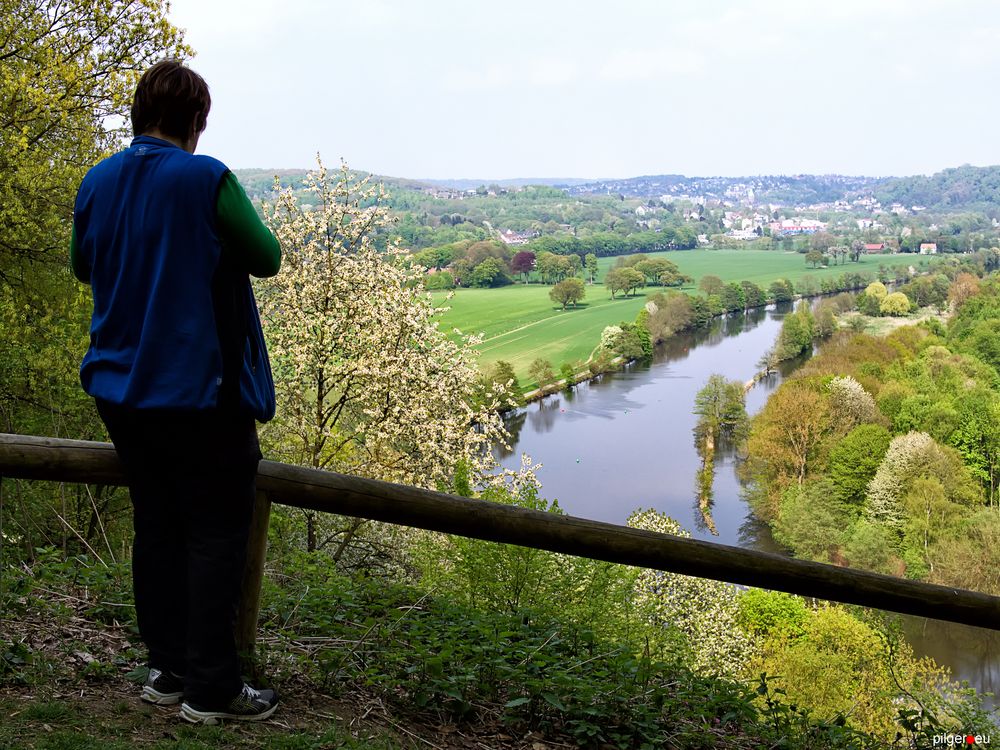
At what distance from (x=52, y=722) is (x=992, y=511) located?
4489 cm

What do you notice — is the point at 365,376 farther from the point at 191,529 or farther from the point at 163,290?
the point at 163,290

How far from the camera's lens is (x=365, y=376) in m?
13.2

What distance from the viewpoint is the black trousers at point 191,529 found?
243cm

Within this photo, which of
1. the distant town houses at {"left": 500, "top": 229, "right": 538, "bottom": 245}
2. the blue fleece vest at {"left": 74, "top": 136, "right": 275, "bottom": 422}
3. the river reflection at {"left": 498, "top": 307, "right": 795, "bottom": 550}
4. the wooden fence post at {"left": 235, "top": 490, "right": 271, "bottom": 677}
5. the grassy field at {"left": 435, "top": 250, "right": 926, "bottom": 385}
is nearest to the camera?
the blue fleece vest at {"left": 74, "top": 136, "right": 275, "bottom": 422}

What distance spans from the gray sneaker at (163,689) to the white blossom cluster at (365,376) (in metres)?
9.89

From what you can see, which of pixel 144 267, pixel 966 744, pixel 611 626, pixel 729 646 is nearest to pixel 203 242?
pixel 144 267

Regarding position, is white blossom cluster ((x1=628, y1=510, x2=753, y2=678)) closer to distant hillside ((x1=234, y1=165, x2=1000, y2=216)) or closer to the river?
the river

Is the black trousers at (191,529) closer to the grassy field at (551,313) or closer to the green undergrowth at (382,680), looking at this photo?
the green undergrowth at (382,680)

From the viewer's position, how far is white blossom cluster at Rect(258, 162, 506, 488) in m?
13.1

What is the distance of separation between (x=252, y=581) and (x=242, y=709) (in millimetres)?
415

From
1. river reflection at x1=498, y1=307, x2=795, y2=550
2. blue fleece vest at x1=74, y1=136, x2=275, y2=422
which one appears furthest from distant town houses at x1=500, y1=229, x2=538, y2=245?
blue fleece vest at x1=74, y1=136, x2=275, y2=422

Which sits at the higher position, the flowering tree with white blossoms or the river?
the flowering tree with white blossoms

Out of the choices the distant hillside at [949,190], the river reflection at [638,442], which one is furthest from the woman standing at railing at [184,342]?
the distant hillside at [949,190]

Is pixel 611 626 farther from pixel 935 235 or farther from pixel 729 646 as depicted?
pixel 935 235
